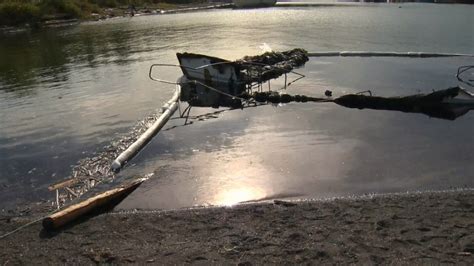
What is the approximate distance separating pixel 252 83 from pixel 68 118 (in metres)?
12.7

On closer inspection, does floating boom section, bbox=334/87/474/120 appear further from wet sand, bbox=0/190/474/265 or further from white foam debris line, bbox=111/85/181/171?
wet sand, bbox=0/190/474/265

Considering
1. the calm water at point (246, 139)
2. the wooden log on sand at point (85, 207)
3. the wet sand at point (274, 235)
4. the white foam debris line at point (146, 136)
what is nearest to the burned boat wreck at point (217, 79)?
the calm water at point (246, 139)

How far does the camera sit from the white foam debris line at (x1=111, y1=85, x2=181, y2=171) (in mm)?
16922

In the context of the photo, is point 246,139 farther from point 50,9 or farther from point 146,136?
point 50,9

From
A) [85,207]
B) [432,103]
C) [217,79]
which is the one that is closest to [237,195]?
[85,207]

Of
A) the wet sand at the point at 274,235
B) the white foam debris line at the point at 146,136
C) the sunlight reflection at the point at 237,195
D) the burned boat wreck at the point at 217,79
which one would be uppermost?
the burned boat wreck at the point at 217,79

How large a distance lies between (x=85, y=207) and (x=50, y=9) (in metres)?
113

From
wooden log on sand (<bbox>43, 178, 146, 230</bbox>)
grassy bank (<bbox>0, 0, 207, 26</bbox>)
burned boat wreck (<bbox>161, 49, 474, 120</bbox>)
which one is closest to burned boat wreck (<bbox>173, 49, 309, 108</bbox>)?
burned boat wreck (<bbox>161, 49, 474, 120</bbox>)

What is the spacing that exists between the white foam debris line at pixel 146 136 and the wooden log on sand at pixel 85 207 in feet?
7.35

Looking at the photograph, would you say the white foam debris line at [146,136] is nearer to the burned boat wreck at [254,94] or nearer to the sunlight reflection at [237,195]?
the burned boat wreck at [254,94]

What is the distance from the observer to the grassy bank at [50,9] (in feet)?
327

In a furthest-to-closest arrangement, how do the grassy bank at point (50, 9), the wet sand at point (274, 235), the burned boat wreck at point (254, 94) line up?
the grassy bank at point (50, 9) → the burned boat wreck at point (254, 94) → the wet sand at point (274, 235)

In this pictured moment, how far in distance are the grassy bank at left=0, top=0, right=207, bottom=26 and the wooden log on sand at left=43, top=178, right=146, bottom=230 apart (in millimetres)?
100054

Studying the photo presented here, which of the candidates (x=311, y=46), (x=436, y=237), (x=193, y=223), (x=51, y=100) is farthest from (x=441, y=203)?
(x=311, y=46)
